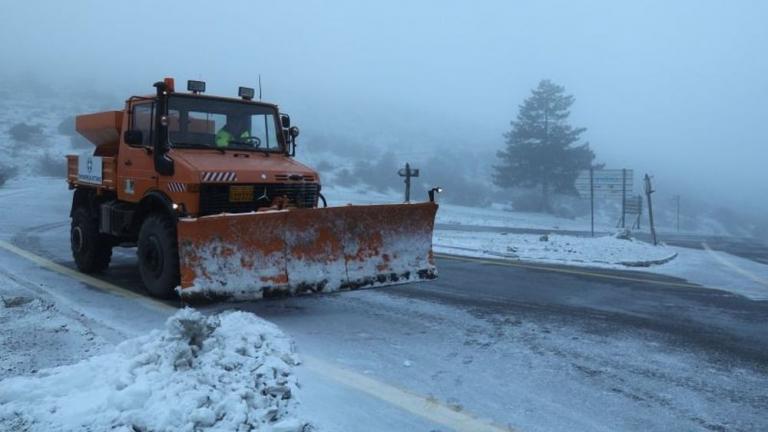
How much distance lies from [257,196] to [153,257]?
1.37m

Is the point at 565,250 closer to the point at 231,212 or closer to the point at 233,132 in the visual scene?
the point at 233,132

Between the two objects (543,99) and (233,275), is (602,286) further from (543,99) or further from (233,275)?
(543,99)

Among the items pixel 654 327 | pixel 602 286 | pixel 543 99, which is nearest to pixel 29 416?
pixel 654 327

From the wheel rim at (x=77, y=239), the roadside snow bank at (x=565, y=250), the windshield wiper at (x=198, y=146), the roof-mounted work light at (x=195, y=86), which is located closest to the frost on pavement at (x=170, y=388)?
the windshield wiper at (x=198, y=146)

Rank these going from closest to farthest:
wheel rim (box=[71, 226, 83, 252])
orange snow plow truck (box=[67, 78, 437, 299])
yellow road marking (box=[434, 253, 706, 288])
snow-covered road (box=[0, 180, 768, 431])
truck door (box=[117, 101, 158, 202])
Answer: snow-covered road (box=[0, 180, 768, 431])
orange snow plow truck (box=[67, 78, 437, 299])
truck door (box=[117, 101, 158, 202])
wheel rim (box=[71, 226, 83, 252])
yellow road marking (box=[434, 253, 706, 288])

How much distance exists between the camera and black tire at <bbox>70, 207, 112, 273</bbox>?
8.85m

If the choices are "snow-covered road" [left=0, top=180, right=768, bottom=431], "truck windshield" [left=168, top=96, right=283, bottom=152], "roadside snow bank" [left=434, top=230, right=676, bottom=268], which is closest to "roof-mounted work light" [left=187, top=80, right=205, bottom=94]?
"truck windshield" [left=168, top=96, right=283, bottom=152]

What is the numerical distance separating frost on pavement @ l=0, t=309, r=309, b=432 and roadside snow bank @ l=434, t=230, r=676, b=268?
385 inches

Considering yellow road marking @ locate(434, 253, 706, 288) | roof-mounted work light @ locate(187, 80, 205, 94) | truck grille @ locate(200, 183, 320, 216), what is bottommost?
yellow road marking @ locate(434, 253, 706, 288)

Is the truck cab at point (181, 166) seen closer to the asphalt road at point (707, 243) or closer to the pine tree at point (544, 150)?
the asphalt road at point (707, 243)

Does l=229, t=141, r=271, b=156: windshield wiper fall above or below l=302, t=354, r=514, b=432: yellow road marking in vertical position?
above

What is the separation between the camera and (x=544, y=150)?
160 feet

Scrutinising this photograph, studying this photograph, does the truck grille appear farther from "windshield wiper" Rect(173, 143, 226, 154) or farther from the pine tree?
the pine tree

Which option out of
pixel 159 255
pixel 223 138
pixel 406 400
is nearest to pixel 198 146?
pixel 223 138
